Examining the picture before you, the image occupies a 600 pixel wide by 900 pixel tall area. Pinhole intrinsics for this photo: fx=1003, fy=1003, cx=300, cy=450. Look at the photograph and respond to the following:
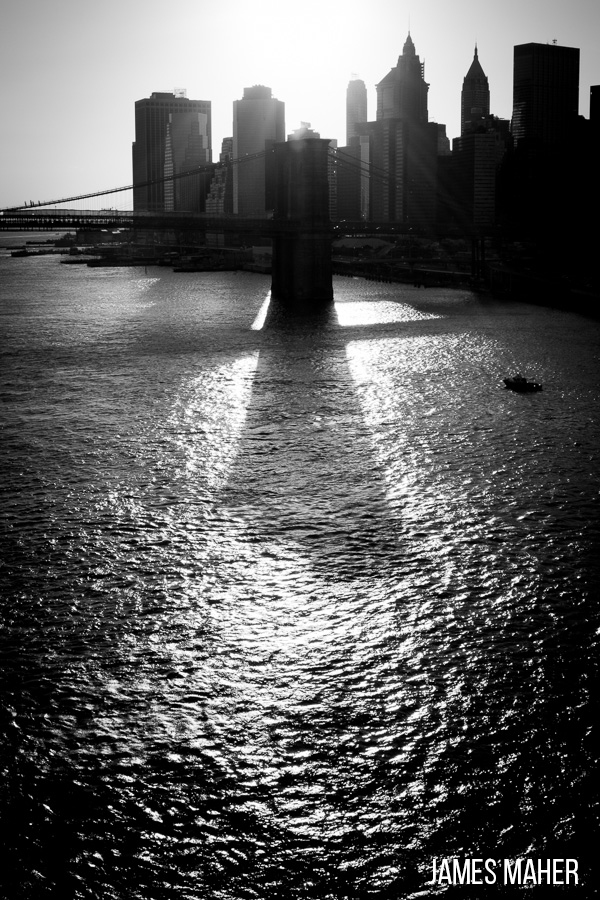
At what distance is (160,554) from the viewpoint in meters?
17.2

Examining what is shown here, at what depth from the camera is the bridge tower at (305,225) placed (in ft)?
230

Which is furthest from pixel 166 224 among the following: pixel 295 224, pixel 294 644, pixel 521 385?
pixel 294 644

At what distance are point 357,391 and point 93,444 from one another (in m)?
10.5

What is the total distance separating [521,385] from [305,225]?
40741mm

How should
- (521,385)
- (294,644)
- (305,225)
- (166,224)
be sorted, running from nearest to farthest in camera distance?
(294,644)
(521,385)
(305,225)
(166,224)

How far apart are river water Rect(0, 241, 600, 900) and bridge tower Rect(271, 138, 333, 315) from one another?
4135 centimetres

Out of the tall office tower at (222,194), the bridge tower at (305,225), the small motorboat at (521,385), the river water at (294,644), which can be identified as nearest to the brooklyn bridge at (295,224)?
the bridge tower at (305,225)

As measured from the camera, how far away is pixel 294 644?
1350 centimetres

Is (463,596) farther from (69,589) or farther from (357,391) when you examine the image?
(357,391)

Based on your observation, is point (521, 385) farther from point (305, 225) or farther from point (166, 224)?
point (166, 224)

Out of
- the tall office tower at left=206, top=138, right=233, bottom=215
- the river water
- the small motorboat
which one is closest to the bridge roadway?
the small motorboat

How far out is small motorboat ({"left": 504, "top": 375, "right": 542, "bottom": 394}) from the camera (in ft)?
106

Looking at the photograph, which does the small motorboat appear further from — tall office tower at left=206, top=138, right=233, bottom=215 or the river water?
tall office tower at left=206, top=138, right=233, bottom=215

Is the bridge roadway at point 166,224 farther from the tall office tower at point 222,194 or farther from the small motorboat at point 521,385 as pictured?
the tall office tower at point 222,194
